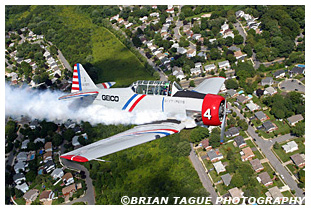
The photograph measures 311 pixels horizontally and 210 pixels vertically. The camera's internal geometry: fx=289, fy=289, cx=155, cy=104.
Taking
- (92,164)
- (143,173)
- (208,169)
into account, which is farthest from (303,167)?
(92,164)

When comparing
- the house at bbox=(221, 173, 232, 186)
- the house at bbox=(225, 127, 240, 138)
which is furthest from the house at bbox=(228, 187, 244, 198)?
the house at bbox=(225, 127, 240, 138)

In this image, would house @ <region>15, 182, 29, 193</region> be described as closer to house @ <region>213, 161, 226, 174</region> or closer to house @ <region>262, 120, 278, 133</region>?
house @ <region>213, 161, 226, 174</region>

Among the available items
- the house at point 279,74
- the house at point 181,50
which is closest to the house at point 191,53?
the house at point 181,50

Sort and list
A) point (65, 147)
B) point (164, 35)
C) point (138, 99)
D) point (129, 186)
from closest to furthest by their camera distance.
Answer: point (138, 99), point (129, 186), point (65, 147), point (164, 35)

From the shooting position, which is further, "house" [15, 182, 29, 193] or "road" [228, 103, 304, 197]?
"house" [15, 182, 29, 193]

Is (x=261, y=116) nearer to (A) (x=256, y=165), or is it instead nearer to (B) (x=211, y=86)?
(A) (x=256, y=165)

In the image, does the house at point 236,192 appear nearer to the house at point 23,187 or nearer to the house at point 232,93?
the house at point 232,93

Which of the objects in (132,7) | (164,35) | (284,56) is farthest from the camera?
(132,7)

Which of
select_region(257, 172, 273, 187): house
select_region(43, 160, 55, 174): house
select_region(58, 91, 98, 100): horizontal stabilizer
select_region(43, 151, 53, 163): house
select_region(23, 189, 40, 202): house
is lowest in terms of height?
select_region(23, 189, 40, 202): house

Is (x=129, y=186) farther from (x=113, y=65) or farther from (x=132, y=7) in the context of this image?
(x=132, y=7)
